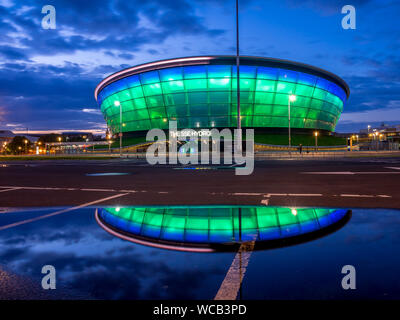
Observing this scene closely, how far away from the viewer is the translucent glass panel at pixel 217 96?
181 feet

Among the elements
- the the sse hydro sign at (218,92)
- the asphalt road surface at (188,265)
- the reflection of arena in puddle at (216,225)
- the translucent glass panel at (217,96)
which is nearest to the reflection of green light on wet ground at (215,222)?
the reflection of arena in puddle at (216,225)

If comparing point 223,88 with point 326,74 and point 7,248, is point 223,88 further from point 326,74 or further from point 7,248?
point 7,248

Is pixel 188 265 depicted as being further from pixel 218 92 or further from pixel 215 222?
pixel 218 92

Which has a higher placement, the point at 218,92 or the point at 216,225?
the point at 218,92

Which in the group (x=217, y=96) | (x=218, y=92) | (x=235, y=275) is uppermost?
(x=218, y=92)

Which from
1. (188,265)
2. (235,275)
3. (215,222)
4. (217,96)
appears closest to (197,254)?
(188,265)

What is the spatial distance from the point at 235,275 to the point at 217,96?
178 feet

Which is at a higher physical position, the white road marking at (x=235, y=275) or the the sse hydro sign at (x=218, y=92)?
the the sse hydro sign at (x=218, y=92)

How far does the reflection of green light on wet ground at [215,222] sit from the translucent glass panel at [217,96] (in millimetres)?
50218

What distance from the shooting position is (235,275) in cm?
301

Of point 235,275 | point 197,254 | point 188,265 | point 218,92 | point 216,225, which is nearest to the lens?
point 235,275

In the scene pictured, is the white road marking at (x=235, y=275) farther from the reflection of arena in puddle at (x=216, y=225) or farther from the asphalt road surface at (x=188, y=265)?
the reflection of arena in puddle at (x=216, y=225)

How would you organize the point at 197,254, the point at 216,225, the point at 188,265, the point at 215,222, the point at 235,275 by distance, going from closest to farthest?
the point at 235,275 → the point at 188,265 → the point at 197,254 → the point at 216,225 → the point at 215,222
